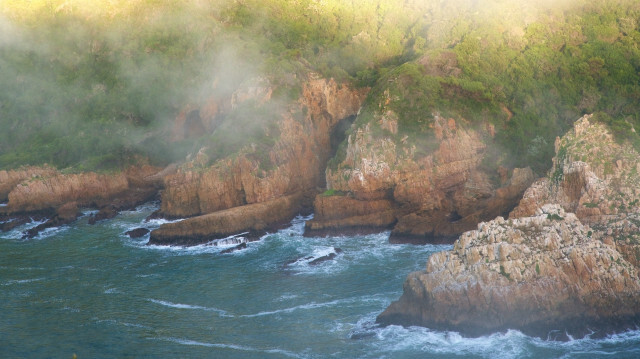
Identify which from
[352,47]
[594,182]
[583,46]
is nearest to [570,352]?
[594,182]

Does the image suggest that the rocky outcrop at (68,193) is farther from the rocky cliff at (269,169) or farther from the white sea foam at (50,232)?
the rocky cliff at (269,169)

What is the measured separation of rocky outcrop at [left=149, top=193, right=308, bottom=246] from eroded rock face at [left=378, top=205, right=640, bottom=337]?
73.4ft

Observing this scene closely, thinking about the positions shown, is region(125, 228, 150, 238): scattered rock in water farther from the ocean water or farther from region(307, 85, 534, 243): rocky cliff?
region(307, 85, 534, 243): rocky cliff

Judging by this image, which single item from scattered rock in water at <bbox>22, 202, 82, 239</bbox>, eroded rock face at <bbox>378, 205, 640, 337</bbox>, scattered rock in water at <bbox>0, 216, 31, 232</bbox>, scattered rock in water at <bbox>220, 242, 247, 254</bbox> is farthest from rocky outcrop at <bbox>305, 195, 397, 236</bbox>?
scattered rock in water at <bbox>0, 216, 31, 232</bbox>

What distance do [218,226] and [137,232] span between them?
786cm

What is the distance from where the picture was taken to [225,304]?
3638 centimetres

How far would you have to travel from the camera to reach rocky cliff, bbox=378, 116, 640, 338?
2841 cm

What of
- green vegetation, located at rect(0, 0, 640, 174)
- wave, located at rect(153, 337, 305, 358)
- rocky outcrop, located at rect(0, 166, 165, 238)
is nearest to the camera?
wave, located at rect(153, 337, 305, 358)

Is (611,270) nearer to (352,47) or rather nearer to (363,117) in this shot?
(363,117)

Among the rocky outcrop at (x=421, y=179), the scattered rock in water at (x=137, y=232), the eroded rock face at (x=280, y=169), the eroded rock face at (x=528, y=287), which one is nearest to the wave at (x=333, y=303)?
the eroded rock face at (x=528, y=287)

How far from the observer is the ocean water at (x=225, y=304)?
94.5 feet

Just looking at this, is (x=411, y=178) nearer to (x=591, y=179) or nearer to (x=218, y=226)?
(x=591, y=179)

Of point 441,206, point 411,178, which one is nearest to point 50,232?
Result: point 411,178

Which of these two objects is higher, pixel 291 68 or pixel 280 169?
pixel 291 68
